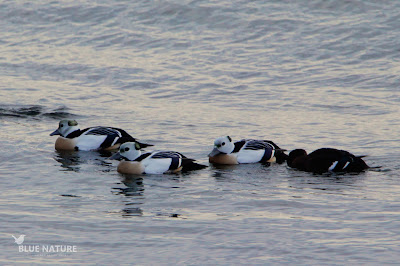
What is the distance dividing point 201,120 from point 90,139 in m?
2.70

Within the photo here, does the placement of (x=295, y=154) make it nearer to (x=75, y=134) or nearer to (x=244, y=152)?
(x=244, y=152)

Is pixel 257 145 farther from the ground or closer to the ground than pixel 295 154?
farther from the ground

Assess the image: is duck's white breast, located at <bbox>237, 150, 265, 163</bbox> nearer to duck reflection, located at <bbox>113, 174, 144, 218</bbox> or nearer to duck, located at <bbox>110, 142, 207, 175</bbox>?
duck, located at <bbox>110, 142, 207, 175</bbox>

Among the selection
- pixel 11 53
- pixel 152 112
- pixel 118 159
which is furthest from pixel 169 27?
pixel 118 159

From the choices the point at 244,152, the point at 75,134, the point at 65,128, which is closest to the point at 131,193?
the point at 244,152

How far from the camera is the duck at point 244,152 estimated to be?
13156 mm

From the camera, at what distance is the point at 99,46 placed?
2405 cm

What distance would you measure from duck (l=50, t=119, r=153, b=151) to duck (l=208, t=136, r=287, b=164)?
1940 millimetres

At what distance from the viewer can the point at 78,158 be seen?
1396cm

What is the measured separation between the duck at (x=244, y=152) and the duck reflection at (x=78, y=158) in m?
1.81

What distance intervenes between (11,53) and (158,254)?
17065 mm

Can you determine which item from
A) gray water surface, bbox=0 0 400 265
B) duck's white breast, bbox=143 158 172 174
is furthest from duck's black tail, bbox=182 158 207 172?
duck's white breast, bbox=143 158 172 174

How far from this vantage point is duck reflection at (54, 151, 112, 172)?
13.0 m

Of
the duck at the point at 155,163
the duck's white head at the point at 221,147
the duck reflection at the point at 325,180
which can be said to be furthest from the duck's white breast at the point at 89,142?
the duck reflection at the point at 325,180
